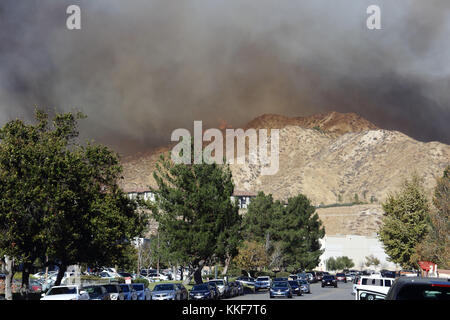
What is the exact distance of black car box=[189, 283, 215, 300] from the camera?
146 feet

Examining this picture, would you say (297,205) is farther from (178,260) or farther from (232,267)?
(178,260)

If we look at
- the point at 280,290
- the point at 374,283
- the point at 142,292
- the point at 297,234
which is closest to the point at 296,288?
the point at 280,290

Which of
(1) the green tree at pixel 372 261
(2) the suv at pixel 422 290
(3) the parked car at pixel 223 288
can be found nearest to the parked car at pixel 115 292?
(3) the parked car at pixel 223 288

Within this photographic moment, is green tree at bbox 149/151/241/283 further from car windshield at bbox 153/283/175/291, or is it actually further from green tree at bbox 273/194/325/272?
green tree at bbox 273/194/325/272

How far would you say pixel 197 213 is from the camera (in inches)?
2672

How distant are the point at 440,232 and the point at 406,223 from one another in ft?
43.1

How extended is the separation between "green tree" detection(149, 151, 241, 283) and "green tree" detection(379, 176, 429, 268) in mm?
25670

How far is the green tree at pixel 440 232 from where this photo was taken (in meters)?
67.6

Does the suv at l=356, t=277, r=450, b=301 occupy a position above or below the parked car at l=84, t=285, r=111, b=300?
above

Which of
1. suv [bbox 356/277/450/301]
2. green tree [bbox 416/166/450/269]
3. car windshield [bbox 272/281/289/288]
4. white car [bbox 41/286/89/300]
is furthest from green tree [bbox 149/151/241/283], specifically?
suv [bbox 356/277/450/301]

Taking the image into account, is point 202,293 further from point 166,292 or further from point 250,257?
point 250,257
